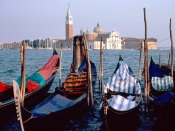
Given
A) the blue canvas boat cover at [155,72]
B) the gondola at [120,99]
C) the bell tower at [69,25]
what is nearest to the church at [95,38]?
the bell tower at [69,25]

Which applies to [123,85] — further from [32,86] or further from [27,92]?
[27,92]

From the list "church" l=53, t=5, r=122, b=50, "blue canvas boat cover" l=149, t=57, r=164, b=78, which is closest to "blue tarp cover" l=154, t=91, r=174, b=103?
"blue canvas boat cover" l=149, t=57, r=164, b=78

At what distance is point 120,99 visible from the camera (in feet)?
26.3

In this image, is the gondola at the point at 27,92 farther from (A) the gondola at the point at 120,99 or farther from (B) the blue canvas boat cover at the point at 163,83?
(B) the blue canvas boat cover at the point at 163,83

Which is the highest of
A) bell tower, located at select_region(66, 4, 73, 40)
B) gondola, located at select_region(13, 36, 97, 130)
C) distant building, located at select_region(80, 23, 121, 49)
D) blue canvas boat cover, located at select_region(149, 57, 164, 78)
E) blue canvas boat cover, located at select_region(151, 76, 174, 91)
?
bell tower, located at select_region(66, 4, 73, 40)

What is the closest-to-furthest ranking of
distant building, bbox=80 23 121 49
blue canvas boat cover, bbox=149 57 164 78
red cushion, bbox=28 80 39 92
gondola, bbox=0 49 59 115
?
1. gondola, bbox=0 49 59 115
2. red cushion, bbox=28 80 39 92
3. blue canvas boat cover, bbox=149 57 164 78
4. distant building, bbox=80 23 121 49

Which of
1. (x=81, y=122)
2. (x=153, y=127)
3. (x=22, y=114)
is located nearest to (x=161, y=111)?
(x=153, y=127)

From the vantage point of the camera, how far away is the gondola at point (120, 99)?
6879 mm

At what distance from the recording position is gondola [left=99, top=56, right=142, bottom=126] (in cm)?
688

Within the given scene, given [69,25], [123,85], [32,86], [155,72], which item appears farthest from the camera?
[69,25]

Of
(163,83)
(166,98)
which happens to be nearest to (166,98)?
(166,98)

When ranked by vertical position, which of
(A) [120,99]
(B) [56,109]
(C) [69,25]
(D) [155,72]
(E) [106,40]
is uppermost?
(C) [69,25]

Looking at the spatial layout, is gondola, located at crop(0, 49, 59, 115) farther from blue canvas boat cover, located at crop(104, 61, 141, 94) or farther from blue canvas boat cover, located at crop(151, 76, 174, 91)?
blue canvas boat cover, located at crop(151, 76, 174, 91)

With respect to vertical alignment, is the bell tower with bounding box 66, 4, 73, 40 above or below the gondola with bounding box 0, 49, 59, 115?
above
